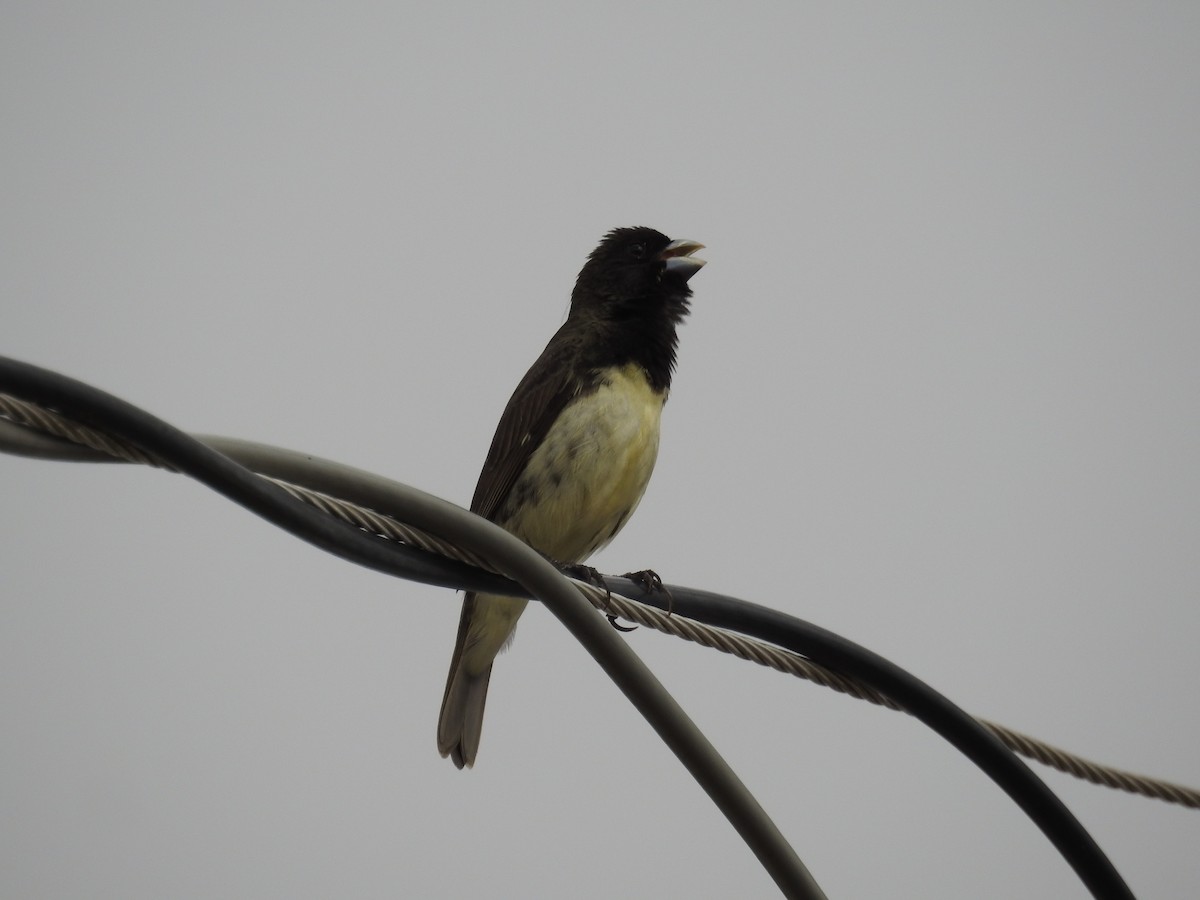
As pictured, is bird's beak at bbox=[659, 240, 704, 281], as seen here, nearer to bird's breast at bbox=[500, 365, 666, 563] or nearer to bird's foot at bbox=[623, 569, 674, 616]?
bird's breast at bbox=[500, 365, 666, 563]

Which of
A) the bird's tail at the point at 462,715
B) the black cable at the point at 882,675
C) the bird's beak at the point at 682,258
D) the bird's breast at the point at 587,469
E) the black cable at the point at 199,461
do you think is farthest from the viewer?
the bird's beak at the point at 682,258

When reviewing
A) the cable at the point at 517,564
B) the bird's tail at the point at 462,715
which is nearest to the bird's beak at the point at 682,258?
the bird's tail at the point at 462,715

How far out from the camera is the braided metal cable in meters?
1.69

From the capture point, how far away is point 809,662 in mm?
2453

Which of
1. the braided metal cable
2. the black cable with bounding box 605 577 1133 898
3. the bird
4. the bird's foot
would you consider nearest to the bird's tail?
the bird

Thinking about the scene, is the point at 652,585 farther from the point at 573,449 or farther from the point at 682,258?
the point at 682,258

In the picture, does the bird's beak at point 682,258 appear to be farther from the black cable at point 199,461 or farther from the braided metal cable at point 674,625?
the black cable at point 199,461

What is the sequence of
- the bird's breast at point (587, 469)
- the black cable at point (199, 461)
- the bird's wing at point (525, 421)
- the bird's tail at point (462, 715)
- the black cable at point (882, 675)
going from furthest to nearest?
the bird's tail at point (462, 715) < the bird's wing at point (525, 421) < the bird's breast at point (587, 469) < the black cable at point (882, 675) < the black cable at point (199, 461)

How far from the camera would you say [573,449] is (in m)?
4.11

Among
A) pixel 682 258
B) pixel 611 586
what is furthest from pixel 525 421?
pixel 611 586

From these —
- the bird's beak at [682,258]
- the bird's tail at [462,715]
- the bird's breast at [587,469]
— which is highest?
the bird's beak at [682,258]

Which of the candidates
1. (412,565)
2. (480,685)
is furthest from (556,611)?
(480,685)

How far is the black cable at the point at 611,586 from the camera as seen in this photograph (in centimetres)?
169

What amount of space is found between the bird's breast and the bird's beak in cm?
82
